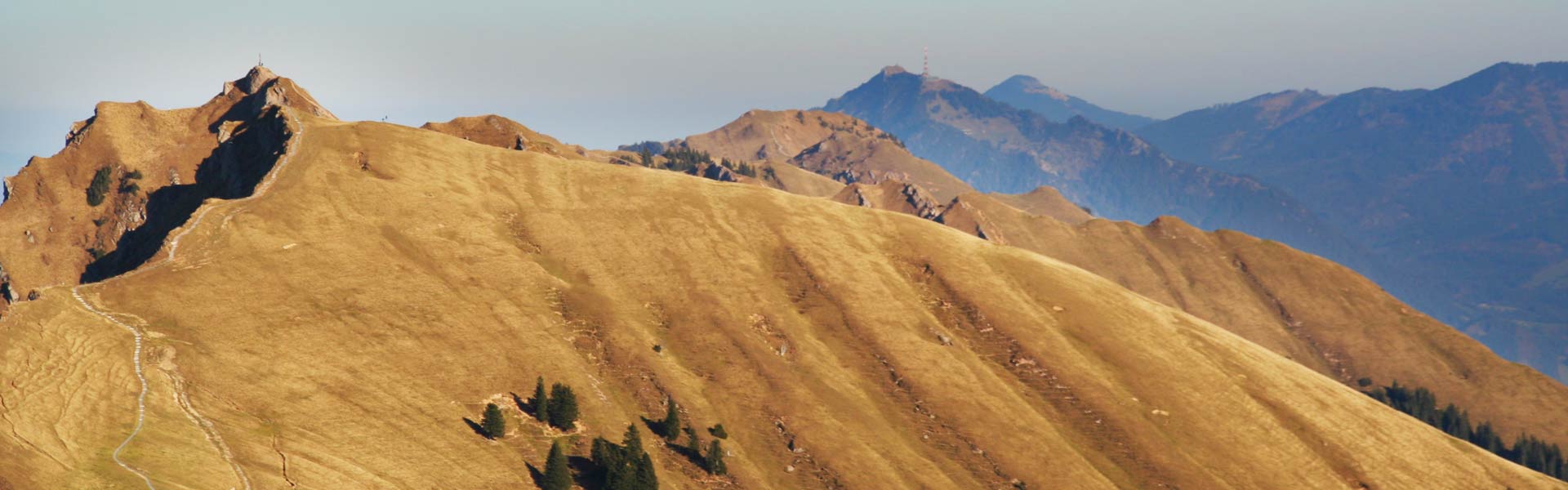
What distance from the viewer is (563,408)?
100812 mm

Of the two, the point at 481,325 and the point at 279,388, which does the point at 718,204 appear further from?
the point at 279,388

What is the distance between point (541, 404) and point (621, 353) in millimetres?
18168

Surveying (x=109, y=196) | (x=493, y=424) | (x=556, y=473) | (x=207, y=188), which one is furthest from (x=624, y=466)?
(x=109, y=196)

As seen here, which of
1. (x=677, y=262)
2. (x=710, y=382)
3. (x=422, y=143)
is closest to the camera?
(x=710, y=382)

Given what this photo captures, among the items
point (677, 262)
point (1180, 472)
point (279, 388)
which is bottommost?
point (279, 388)

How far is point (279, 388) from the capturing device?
8925cm

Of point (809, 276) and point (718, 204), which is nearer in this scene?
point (809, 276)

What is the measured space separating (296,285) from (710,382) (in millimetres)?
45022

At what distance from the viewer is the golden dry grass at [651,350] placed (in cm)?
8656

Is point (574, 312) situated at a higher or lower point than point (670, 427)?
higher

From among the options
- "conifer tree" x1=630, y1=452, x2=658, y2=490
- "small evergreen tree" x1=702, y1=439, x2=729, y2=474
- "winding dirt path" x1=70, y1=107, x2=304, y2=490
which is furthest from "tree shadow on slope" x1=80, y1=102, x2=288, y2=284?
"conifer tree" x1=630, y1=452, x2=658, y2=490

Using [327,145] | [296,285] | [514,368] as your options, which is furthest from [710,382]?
[327,145]

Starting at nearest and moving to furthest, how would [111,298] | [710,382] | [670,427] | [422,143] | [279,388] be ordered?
1. [279,388]
2. [111,298]
3. [670,427]
4. [710,382]
5. [422,143]

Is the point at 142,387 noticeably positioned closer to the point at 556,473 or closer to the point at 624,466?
the point at 556,473
